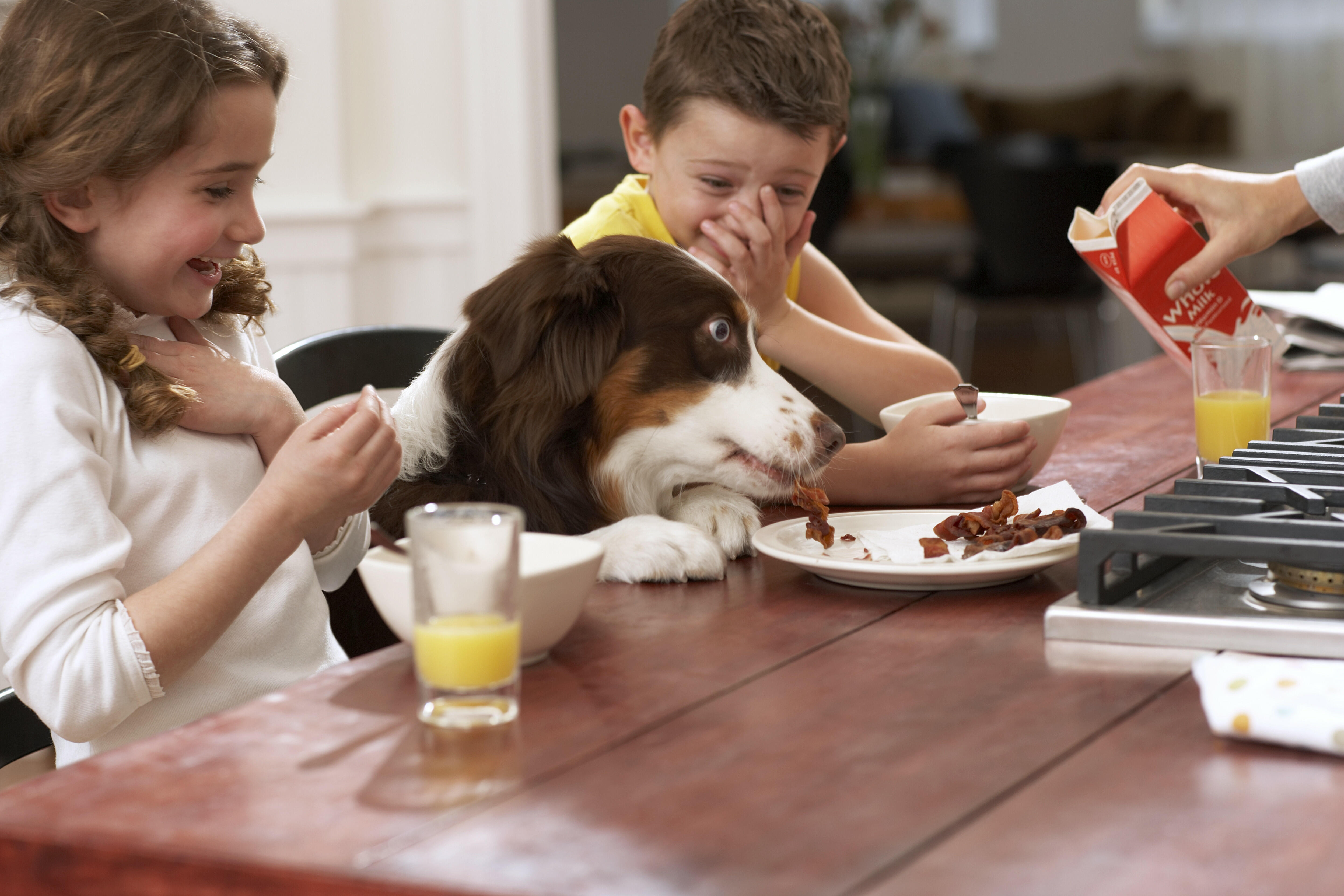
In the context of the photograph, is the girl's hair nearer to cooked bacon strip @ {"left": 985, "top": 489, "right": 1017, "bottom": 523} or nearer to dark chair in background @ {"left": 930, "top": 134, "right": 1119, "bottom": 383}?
cooked bacon strip @ {"left": 985, "top": 489, "right": 1017, "bottom": 523}

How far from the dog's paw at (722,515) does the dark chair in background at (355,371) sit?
1.26 ft

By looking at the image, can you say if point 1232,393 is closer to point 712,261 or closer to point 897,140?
point 712,261

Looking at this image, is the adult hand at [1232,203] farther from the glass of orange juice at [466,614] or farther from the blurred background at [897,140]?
the blurred background at [897,140]

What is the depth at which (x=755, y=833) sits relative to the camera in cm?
69

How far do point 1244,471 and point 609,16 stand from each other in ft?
19.0

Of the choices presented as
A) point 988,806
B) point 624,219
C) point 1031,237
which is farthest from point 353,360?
point 1031,237

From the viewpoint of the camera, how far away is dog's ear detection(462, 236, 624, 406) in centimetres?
136

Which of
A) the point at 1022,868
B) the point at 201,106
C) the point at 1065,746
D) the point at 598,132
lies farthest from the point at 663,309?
the point at 598,132

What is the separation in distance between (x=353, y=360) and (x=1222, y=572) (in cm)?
127

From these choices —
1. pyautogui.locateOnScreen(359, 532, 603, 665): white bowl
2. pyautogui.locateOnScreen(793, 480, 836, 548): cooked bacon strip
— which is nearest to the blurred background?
pyautogui.locateOnScreen(793, 480, 836, 548): cooked bacon strip

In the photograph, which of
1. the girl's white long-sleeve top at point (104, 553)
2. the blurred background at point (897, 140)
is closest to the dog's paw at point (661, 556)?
the girl's white long-sleeve top at point (104, 553)

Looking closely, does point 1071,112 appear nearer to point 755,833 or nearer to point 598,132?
point 598,132

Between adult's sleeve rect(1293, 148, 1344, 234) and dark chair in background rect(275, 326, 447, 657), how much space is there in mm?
1183

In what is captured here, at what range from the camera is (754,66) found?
1.85 meters
